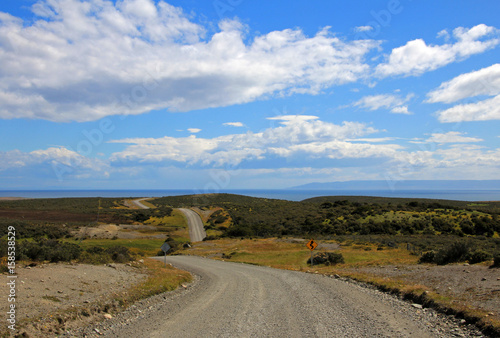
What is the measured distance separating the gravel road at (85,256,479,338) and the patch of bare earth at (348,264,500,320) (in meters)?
1.51

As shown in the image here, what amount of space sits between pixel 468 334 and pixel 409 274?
36.1ft

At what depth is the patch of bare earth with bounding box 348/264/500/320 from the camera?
1064 cm

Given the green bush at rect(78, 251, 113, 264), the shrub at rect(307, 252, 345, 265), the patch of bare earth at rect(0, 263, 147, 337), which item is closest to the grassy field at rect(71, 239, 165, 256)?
the shrub at rect(307, 252, 345, 265)

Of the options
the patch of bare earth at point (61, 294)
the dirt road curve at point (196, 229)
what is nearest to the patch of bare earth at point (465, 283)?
the patch of bare earth at point (61, 294)

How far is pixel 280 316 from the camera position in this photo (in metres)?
10.7

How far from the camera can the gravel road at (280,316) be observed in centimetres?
894

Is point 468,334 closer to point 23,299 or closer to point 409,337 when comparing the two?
point 409,337

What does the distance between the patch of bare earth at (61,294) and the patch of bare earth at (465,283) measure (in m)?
12.5

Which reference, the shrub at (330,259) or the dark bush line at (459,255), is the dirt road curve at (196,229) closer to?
the shrub at (330,259)

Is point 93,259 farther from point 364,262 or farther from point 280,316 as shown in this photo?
point 364,262

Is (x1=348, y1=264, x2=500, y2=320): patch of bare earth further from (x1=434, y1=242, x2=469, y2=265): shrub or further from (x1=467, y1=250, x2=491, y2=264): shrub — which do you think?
(x1=467, y1=250, x2=491, y2=264): shrub

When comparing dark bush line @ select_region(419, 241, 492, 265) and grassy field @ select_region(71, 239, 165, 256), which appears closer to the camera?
dark bush line @ select_region(419, 241, 492, 265)

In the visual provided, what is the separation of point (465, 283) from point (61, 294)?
1635 cm

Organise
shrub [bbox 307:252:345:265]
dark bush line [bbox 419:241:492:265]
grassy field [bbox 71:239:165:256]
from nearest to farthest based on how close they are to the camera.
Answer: dark bush line [bbox 419:241:492:265] → shrub [bbox 307:252:345:265] → grassy field [bbox 71:239:165:256]
